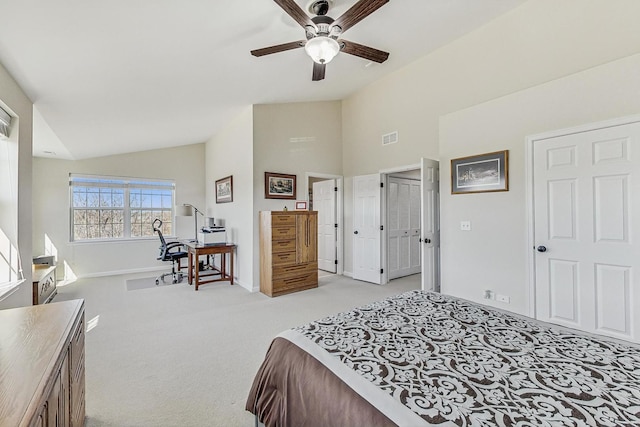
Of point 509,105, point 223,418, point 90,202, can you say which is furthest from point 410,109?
point 90,202

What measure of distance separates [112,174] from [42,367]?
5.68m

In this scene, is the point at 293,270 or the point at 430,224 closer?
the point at 430,224

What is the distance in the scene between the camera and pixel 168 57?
2518 mm

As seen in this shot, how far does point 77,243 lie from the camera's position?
203 inches

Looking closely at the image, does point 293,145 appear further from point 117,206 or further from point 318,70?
point 117,206

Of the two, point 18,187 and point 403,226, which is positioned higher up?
point 18,187

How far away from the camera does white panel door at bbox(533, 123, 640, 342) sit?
7.75 ft

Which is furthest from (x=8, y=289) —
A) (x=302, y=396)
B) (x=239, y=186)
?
(x=239, y=186)

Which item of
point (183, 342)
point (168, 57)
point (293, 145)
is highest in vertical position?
point (168, 57)

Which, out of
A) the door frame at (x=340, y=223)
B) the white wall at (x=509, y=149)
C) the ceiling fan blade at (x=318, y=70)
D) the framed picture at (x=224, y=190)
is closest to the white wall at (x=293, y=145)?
the door frame at (x=340, y=223)

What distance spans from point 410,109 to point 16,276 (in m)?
5.02

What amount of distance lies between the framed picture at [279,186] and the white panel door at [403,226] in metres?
1.70

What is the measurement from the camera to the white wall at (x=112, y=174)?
16.2 ft

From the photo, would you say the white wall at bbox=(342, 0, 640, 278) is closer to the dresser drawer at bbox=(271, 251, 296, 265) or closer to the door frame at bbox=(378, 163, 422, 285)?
the door frame at bbox=(378, 163, 422, 285)
